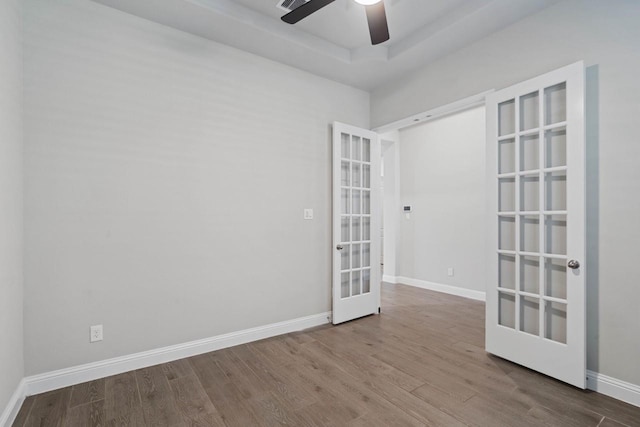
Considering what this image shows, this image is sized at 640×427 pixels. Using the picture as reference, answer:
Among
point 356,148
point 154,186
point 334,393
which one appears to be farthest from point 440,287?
point 154,186

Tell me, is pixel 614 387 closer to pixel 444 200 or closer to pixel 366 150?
pixel 366 150

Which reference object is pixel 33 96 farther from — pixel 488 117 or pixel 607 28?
pixel 607 28

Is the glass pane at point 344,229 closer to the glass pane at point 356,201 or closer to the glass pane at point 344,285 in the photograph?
the glass pane at point 356,201

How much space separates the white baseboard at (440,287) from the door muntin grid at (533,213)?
198cm

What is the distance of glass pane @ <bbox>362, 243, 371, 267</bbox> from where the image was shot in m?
3.83

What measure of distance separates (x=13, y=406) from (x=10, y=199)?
1.27m

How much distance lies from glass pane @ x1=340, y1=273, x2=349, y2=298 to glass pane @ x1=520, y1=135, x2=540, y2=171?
83.4 inches

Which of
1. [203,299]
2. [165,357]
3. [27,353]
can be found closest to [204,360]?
[165,357]

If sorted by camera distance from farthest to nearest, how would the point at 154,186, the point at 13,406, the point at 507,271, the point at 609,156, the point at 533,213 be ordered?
the point at 507,271 → the point at 154,186 → the point at 533,213 → the point at 609,156 → the point at 13,406

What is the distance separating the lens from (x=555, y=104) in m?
2.33

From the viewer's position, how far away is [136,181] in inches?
97.2

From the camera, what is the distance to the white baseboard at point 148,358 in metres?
2.13

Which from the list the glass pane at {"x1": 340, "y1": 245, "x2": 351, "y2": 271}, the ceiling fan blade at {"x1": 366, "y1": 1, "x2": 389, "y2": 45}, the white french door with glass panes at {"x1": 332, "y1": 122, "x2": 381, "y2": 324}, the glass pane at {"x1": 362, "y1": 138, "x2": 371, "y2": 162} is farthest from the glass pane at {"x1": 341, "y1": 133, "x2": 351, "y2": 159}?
the ceiling fan blade at {"x1": 366, "y1": 1, "x2": 389, "y2": 45}

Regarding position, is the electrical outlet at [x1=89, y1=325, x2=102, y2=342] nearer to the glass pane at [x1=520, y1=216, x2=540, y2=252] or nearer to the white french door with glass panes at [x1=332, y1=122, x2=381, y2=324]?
the white french door with glass panes at [x1=332, y1=122, x2=381, y2=324]
